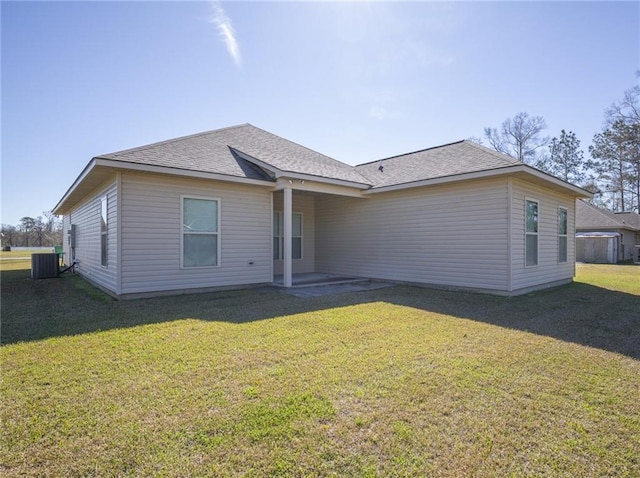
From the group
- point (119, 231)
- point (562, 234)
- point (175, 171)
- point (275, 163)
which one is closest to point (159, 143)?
point (175, 171)

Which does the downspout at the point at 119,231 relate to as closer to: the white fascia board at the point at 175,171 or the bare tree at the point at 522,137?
the white fascia board at the point at 175,171

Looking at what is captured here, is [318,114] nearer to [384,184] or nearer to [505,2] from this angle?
[384,184]

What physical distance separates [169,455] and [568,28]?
12.1 m

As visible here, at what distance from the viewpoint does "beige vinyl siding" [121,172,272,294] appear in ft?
23.0

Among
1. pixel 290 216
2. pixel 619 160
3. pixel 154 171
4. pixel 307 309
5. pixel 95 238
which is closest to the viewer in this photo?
pixel 307 309

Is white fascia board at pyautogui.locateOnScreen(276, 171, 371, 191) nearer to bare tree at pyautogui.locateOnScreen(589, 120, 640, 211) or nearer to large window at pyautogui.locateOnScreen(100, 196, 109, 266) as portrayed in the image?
large window at pyautogui.locateOnScreen(100, 196, 109, 266)

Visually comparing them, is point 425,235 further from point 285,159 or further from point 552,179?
point 285,159

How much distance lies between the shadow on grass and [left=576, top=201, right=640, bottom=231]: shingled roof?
1823 cm

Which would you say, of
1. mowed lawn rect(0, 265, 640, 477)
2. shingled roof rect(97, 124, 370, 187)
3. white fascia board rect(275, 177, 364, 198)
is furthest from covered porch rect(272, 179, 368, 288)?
mowed lawn rect(0, 265, 640, 477)

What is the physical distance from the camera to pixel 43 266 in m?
11.5

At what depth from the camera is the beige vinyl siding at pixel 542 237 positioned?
25.5 feet

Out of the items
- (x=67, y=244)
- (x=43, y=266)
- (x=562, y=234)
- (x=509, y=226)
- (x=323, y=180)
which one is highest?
(x=323, y=180)

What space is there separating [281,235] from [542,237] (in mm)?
7797

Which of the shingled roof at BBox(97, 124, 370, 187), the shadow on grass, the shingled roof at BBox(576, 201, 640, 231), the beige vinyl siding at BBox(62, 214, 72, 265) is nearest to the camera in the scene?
the shadow on grass
